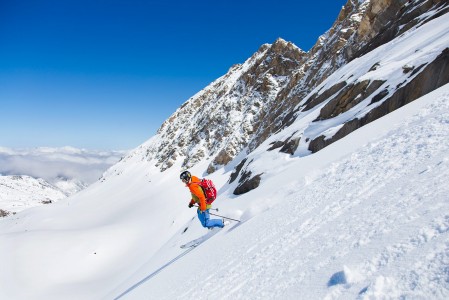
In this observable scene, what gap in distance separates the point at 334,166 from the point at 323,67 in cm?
3643

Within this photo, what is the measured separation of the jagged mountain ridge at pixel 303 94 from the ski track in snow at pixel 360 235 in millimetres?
7351

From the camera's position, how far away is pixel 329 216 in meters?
6.46

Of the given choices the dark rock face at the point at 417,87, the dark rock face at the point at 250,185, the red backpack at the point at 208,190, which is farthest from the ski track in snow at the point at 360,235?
the dark rock face at the point at 250,185

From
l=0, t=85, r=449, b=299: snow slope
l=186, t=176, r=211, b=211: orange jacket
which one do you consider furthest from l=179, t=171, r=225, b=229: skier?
l=0, t=85, r=449, b=299: snow slope

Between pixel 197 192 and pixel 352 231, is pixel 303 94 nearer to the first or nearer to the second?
pixel 197 192

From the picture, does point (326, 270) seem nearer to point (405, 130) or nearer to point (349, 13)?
point (405, 130)

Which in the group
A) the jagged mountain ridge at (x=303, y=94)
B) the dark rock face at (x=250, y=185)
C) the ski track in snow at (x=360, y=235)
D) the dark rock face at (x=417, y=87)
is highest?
the jagged mountain ridge at (x=303, y=94)

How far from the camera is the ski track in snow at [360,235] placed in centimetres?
371

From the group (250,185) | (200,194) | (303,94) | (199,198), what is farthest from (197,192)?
(303,94)

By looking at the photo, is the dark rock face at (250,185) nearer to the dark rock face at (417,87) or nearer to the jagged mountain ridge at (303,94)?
the jagged mountain ridge at (303,94)

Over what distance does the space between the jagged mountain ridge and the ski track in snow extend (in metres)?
7.35

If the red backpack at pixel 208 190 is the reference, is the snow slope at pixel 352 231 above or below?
below

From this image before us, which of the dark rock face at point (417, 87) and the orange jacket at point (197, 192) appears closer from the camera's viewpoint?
the orange jacket at point (197, 192)

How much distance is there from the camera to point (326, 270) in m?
4.50
